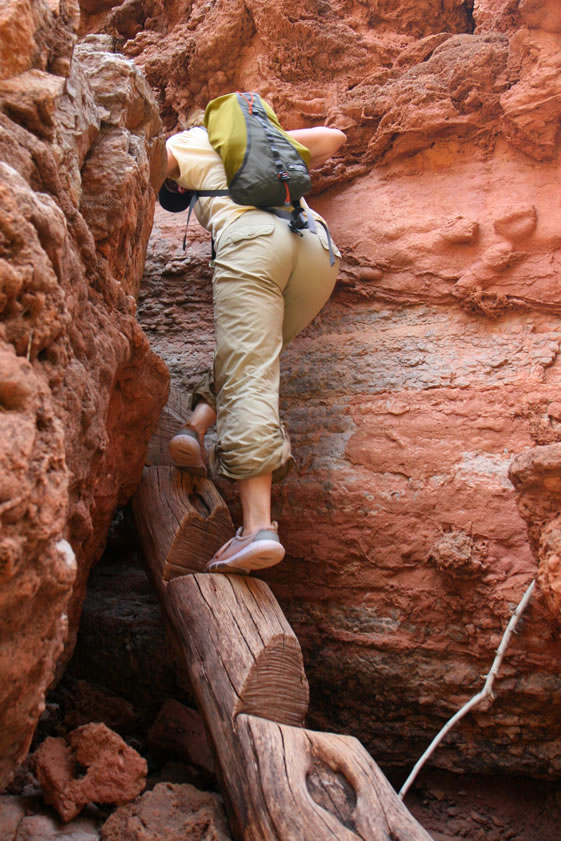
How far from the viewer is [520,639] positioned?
2752 mm

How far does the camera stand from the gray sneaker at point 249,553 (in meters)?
2.62

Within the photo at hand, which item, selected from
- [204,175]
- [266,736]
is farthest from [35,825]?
[204,175]

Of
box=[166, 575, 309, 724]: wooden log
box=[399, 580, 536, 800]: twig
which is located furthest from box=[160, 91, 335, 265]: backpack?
box=[399, 580, 536, 800]: twig

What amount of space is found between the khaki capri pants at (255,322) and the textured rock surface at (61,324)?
1.02ft

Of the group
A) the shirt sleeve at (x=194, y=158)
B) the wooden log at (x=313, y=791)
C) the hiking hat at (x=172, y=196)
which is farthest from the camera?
the hiking hat at (x=172, y=196)

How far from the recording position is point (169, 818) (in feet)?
6.93

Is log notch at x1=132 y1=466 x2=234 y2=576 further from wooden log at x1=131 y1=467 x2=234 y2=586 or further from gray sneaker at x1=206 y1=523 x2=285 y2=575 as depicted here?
gray sneaker at x1=206 y1=523 x2=285 y2=575

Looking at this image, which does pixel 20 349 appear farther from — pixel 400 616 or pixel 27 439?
pixel 400 616

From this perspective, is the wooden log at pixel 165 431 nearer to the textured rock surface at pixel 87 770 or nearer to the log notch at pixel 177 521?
the log notch at pixel 177 521

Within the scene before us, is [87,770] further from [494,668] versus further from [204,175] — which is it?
[204,175]

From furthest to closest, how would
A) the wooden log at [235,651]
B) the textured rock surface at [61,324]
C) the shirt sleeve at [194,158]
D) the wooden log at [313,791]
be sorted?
the shirt sleeve at [194,158]
the wooden log at [235,651]
the wooden log at [313,791]
the textured rock surface at [61,324]

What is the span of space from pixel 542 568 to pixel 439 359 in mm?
1340

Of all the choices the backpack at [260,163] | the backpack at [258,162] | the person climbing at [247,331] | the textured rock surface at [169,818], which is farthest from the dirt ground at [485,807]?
the backpack at [258,162]

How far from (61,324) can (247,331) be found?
1278 mm
